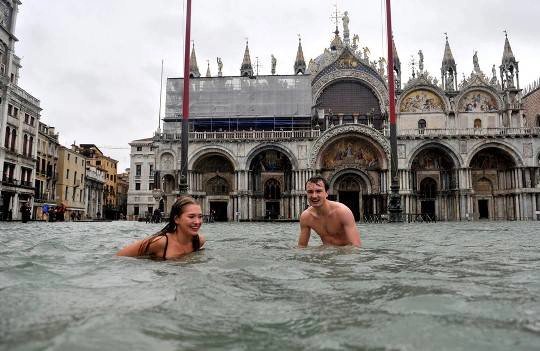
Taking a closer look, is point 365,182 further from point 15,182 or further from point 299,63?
point 15,182

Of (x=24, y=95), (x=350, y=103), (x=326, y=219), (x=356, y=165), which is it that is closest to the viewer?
→ (x=326, y=219)

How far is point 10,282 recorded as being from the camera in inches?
134

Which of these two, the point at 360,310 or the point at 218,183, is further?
the point at 218,183

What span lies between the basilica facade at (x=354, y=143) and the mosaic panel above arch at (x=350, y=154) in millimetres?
83

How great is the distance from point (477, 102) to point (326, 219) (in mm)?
35194

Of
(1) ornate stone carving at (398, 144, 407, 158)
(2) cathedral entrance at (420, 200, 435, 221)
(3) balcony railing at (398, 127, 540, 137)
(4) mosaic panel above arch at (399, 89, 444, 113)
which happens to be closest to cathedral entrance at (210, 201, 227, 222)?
(1) ornate stone carving at (398, 144, 407, 158)

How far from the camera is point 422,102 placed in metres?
37.1

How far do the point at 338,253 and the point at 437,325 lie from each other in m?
3.64

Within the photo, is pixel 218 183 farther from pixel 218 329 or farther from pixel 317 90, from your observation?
pixel 218 329

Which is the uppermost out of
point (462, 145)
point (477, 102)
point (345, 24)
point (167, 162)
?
point (345, 24)

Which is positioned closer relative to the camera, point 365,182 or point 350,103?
point 365,182

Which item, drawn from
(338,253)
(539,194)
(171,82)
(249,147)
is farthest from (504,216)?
(338,253)

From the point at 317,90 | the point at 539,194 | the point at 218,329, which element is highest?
the point at 317,90

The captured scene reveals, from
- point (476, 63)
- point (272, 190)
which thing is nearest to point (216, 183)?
point (272, 190)
